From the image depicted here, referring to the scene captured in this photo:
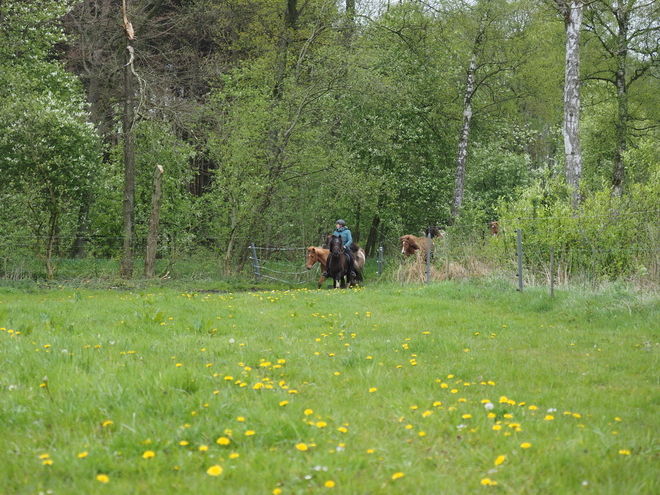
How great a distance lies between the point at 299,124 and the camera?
2252cm

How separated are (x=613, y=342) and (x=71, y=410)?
6801mm

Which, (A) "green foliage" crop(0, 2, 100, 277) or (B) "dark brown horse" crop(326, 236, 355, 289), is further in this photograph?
(A) "green foliage" crop(0, 2, 100, 277)

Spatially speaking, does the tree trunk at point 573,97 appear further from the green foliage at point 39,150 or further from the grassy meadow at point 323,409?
the green foliage at point 39,150

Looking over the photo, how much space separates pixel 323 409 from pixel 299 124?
18859 mm

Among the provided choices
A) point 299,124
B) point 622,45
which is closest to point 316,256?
point 299,124

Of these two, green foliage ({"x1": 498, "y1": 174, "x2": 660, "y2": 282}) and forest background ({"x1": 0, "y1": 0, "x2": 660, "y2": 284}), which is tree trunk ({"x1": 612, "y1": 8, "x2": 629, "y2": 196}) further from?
green foliage ({"x1": 498, "y1": 174, "x2": 660, "y2": 282})

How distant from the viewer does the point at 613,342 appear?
26.1ft

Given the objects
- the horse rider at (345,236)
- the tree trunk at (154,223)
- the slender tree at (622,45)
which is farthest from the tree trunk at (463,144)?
the tree trunk at (154,223)

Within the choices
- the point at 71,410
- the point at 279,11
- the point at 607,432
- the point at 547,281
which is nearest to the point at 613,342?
the point at 607,432

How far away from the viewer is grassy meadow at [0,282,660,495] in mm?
3494

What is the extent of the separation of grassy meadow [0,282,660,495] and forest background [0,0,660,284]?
24.5 feet

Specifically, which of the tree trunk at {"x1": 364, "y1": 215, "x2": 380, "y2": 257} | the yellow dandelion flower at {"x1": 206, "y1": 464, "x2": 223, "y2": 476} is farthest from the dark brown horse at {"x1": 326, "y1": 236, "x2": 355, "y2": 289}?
the yellow dandelion flower at {"x1": 206, "y1": 464, "x2": 223, "y2": 476}

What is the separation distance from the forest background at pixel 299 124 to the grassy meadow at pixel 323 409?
746 cm

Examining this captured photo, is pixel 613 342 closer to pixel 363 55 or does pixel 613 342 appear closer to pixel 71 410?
pixel 71 410
